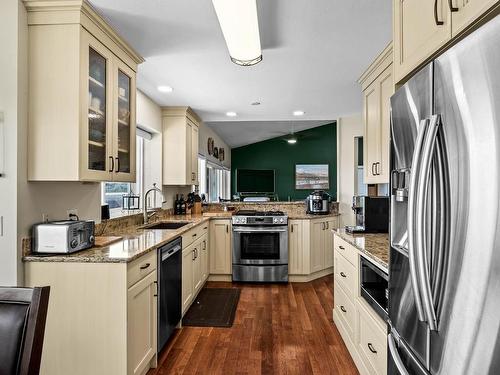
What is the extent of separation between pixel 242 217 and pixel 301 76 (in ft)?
6.55

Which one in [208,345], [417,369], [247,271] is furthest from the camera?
[247,271]

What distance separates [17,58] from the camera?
1.79 m

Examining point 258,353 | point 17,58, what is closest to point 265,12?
point 17,58

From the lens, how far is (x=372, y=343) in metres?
1.86

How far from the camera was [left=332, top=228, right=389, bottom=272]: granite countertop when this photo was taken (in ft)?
5.62

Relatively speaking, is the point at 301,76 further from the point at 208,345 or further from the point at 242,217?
the point at 208,345

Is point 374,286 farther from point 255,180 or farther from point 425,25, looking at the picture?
point 255,180

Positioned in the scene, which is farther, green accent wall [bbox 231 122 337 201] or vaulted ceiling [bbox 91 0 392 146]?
green accent wall [bbox 231 122 337 201]

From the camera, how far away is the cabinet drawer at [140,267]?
1.84 metres

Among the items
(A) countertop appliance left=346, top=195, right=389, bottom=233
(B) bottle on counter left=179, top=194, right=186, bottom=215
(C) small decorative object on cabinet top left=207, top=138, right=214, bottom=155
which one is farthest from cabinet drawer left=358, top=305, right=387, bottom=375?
(C) small decorative object on cabinet top left=207, top=138, right=214, bottom=155

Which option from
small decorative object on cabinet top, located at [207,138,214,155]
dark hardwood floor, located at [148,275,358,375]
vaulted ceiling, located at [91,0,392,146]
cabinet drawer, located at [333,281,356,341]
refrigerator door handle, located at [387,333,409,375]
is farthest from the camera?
small decorative object on cabinet top, located at [207,138,214,155]

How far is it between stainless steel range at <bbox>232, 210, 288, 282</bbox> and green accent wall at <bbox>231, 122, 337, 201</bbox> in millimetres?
4749

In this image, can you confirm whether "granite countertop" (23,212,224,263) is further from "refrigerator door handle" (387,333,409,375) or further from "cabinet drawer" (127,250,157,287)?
"refrigerator door handle" (387,333,409,375)

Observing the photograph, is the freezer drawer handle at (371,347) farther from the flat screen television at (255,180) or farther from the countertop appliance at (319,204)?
the flat screen television at (255,180)
